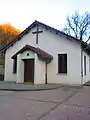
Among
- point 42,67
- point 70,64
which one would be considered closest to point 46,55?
point 42,67

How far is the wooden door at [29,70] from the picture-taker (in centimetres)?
1651

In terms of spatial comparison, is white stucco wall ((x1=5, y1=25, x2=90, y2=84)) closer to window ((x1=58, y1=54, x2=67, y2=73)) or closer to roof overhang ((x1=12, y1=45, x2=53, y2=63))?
window ((x1=58, y1=54, x2=67, y2=73))

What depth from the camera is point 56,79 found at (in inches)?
653

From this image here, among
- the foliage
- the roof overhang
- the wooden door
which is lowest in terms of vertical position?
the wooden door

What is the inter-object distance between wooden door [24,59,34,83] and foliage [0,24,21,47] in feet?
130

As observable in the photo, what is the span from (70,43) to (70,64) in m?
1.98

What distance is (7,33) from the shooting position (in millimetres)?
56844

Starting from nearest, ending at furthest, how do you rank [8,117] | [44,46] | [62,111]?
[8,117]
[62,111]
[44,46]

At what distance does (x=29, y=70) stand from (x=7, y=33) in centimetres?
4270

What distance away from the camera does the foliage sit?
55.5 meters

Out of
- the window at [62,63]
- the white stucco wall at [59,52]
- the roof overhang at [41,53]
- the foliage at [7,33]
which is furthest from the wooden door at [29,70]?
the foliage at [7,33]

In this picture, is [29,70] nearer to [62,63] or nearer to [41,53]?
[41,53]

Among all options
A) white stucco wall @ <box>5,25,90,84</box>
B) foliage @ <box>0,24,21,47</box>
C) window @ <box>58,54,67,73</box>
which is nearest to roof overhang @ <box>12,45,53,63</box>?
white stucco wall @ <box>5,25,90,84</box>

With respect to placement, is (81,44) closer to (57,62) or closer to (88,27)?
(57,62)
